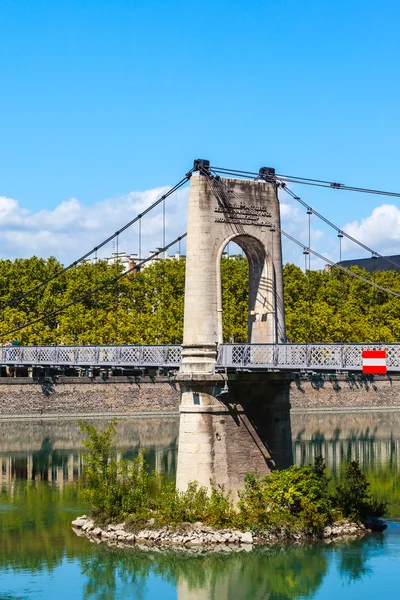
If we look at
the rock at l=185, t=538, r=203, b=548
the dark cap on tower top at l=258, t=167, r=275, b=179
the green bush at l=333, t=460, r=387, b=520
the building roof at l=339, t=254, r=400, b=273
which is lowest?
the rock at l=185, t=538, r=203, b=548

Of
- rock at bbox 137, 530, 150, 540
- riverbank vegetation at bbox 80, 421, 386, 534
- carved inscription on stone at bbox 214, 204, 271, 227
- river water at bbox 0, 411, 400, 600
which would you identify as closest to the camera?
river water at bbox 0, 411, 400, 600

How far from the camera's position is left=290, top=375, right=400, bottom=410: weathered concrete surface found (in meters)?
78.9

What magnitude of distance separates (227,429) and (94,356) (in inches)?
642

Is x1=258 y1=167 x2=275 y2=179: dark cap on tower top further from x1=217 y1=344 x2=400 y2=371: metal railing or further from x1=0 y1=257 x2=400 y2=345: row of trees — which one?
x1=0 y1=257 x2=400 y2=345: row of trees

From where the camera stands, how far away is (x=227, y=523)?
3222 centimetres

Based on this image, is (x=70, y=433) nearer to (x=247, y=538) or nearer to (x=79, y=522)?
(x=79, y=522)

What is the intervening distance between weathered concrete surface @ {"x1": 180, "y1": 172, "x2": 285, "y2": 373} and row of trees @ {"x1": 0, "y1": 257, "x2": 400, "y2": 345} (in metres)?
42.0

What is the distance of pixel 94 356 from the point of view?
49.5 meters

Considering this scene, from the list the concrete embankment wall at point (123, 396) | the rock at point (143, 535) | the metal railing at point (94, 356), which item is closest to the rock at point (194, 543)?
the rock at point (143, 535)

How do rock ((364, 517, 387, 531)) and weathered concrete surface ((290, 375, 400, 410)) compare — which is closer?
rock ((364, 517, 387, 531))

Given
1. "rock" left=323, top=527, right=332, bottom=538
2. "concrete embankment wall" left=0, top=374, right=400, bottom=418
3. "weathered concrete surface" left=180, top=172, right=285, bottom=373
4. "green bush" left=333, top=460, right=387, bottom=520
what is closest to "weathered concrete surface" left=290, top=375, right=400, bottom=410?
"concrete embankment wall" left=0, top=374, right=400, bottom=418

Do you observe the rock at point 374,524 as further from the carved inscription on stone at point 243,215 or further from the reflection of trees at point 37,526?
the carved inscription on stone at point 243,215

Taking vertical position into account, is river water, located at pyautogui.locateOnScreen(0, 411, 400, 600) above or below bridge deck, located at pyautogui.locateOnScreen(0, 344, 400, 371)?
below

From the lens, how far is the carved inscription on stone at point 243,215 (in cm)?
3462
